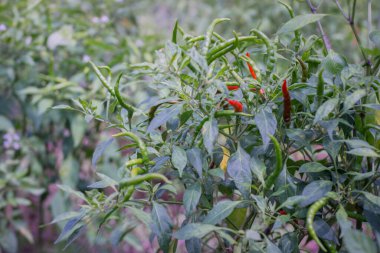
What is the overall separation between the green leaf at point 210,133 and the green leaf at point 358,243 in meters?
0.26

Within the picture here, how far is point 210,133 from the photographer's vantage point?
83cm

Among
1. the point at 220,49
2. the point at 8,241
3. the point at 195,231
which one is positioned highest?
the point at 220,49

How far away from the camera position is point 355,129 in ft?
3.19

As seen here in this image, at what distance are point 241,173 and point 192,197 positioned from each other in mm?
97

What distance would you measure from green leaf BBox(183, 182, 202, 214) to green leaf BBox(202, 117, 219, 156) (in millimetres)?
103

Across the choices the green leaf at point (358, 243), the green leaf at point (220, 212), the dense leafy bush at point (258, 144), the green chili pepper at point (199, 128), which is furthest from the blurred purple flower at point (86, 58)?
the green leaf at point (358, 243)

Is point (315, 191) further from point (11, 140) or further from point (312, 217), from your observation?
point (11, 140)

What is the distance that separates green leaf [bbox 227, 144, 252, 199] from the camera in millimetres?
874

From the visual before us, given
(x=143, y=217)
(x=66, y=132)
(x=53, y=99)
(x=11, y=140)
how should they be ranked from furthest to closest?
(x=66, y=132), (x=11, y=140), (x=53, y=99), (x=143, y=217)

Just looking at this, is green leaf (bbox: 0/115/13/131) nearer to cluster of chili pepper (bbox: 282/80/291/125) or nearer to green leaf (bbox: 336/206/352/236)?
cluster of chili pepper (bbox: 282/80/291/125)

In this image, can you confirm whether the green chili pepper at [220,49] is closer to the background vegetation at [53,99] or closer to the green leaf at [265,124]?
the green leaf at [265,124]

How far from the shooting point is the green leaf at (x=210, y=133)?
819mm

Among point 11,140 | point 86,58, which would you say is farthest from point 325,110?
point 11,140

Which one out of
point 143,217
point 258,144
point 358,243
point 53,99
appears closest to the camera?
point 358,243
